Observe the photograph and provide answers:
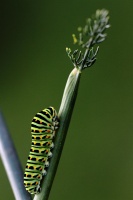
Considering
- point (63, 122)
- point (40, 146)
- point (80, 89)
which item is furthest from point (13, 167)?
point (80, 89)

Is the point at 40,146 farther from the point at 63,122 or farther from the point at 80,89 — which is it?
the point at 80,89

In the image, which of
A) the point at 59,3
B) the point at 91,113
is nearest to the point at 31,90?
the point at 91,113

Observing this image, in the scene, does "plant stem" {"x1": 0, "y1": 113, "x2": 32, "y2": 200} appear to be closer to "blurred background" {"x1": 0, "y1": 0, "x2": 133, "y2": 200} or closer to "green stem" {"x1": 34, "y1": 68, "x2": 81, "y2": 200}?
"green stem" {"x1": 34, "y1": 68, "x2": 81, "y2": 200}

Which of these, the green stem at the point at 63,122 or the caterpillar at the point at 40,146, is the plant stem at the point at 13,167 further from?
the caterpillar at the point at 40,146

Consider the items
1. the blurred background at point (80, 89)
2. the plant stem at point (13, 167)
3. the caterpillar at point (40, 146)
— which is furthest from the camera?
the blurred background at point (80, 89)

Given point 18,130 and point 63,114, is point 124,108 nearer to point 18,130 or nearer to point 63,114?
point 18,130

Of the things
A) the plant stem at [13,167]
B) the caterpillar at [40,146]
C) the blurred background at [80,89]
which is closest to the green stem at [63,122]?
the plant stem at [13,167]
